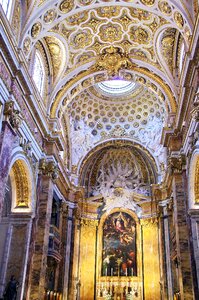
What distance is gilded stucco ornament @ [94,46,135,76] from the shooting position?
Result: 17.4 meters

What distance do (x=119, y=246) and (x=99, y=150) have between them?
6821mm

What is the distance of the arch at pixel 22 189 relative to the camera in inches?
569

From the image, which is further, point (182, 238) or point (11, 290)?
point (182, 238)

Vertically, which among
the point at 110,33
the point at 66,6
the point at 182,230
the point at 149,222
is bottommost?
the point at 182,230

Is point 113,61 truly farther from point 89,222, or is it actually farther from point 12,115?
point 89,222

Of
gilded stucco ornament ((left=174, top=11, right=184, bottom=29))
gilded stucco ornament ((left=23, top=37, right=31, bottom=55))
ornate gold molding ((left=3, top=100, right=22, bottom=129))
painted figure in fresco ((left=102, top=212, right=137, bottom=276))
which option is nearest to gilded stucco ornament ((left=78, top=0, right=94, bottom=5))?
gilded stucco ornament ((left=23, top=37, right=31, bottom=55))

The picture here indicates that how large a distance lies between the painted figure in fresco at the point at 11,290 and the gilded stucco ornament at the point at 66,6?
444 inches

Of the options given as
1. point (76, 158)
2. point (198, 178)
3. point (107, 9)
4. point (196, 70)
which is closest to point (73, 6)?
point (107, 9)

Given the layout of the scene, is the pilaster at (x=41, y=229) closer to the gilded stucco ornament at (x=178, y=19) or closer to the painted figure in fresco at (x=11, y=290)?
the painted figure in fresco at (x=11, y=290)

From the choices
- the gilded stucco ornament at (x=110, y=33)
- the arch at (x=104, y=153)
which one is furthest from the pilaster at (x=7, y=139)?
the arch at (x=104, y=153)

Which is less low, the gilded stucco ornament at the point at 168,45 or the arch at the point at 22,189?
the gilded stucco ornament at the point at 168,45

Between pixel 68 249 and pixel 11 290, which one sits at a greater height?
pixel 68 249

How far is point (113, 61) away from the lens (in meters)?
17.7

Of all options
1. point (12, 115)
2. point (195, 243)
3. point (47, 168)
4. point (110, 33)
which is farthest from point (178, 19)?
point (195, 243)
